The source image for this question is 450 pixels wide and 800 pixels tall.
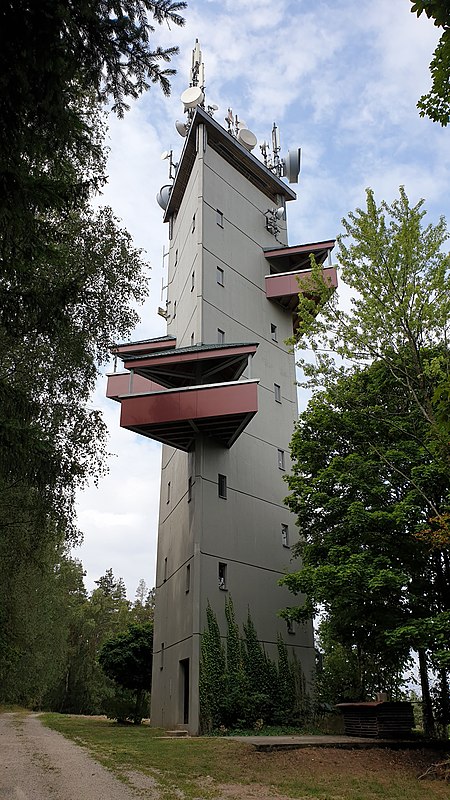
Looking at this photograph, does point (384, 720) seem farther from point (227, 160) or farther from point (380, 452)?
point (227, 160)

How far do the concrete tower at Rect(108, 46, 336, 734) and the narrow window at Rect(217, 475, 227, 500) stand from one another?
81 mm

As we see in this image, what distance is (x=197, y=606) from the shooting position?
1923 cm

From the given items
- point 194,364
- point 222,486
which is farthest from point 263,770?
point 194,364

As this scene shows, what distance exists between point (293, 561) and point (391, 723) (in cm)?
831

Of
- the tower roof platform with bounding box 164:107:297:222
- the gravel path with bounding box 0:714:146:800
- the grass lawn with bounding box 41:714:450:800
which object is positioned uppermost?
the tower roof platform with bounding box 164:107:297:222

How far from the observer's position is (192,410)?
20406 millimetres

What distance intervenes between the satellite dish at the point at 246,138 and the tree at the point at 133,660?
2345 centimetres

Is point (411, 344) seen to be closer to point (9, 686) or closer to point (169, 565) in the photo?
point (169, 565)

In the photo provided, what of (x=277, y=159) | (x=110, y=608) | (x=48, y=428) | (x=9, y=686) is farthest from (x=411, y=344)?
(x=110, y=608)

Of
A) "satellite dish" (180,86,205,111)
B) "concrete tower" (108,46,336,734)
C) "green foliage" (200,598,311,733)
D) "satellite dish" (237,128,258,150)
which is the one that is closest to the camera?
"green foliage" (200,598,311,733)

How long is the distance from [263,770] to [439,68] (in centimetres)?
1158

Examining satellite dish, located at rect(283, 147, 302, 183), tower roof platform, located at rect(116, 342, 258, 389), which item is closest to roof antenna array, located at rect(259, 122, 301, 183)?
satellite dish, located at rect(283, 147, 302, 183)

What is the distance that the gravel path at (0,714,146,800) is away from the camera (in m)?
8.54

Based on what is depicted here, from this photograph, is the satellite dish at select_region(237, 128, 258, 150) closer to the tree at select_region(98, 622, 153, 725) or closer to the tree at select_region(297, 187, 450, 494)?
the tree at select_region(297, 187, 450, 494)
